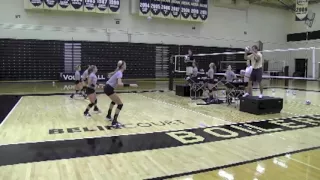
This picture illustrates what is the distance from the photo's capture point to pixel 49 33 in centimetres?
1600

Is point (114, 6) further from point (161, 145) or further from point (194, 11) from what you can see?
point (161, 145)

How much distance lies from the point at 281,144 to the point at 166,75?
14.7 m

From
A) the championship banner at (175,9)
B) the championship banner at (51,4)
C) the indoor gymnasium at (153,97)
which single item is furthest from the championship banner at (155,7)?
the championship banner at (51,4)

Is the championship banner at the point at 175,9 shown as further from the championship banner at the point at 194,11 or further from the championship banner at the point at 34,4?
the championship banner at the point at 34,4

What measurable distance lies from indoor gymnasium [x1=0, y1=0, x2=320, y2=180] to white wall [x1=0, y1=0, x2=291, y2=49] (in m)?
0.06

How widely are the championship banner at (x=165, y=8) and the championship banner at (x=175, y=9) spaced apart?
266 mm

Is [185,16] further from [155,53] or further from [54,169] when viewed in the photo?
[54,169]

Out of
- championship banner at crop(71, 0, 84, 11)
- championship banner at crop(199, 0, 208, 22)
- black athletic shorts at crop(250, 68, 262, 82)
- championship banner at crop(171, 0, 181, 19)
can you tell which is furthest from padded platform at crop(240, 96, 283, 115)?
championship banner at crop(199, 0, 208, 22)

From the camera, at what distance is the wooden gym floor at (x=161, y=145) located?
3406mm

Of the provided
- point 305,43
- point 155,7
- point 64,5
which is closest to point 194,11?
point 155,7

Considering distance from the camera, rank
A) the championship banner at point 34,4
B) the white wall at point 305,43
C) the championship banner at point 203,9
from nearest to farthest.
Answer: the championship banner at point 34,4 → the championship banner at point 203,9 → the white wall at point 305,43

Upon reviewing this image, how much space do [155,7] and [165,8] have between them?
2.20ft

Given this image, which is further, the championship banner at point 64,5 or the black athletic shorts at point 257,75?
the championship banner at point 64,5

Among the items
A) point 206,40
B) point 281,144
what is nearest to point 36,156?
point 281,144
